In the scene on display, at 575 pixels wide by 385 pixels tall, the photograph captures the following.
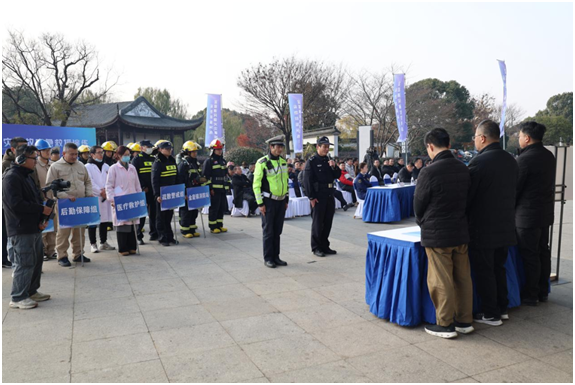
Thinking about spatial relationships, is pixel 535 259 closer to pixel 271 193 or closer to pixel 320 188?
pixel 320 188

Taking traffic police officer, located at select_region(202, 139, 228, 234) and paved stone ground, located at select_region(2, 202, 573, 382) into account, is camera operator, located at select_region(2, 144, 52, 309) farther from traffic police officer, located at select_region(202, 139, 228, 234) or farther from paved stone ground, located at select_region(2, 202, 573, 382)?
traffic police officer, located at select_region(202, 139, 228, 234)

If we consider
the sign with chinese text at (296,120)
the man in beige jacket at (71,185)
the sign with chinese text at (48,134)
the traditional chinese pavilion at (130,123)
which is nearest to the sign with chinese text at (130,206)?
the man in beige jacket at (71,185)

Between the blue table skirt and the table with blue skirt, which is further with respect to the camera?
the blue table skirt

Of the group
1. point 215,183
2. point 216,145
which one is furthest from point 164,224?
point 216,145

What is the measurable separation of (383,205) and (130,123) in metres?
27.6

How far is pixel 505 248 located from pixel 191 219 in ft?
21.0

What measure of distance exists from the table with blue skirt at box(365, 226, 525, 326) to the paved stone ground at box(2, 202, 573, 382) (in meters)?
0.16

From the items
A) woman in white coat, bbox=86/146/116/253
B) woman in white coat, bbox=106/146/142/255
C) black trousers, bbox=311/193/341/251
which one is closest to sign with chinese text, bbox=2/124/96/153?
woman in white coat, bbox=86/146/116/253

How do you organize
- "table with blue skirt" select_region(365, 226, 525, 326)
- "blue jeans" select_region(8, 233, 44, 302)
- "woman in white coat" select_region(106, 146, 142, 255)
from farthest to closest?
"woman in white coat" select_region(106, 146, 142, 255), "blue jeans" select_region(8, 233, 44, 302), "table with blue skirt" select_region(365, 226, 525, 326)

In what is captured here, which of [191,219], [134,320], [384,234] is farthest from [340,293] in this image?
[191,219]

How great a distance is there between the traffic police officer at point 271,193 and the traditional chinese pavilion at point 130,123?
2943 centimetres

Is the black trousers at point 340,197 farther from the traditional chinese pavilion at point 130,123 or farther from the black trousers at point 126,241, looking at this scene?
the traditional chinese pavilion at point 130,123

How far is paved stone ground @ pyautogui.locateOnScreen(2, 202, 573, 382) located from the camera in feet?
10.7

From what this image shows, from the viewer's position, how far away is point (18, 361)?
11.6 ft
